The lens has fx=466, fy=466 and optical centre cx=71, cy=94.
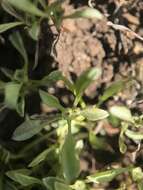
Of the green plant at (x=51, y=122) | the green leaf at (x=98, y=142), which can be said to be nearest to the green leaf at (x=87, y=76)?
the green plant at (x=51, y=122)

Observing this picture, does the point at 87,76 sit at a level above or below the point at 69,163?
above

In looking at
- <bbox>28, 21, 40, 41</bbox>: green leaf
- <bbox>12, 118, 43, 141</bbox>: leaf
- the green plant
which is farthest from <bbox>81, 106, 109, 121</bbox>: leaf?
<bbox>28, 21, 40, 41</bbox>: green leaf

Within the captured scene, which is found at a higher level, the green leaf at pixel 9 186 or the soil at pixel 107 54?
the soil at pixel 107 54

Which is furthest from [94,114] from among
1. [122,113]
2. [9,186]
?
[9,186]

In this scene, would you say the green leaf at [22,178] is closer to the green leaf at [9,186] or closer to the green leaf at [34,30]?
the green leaf at [9,186]

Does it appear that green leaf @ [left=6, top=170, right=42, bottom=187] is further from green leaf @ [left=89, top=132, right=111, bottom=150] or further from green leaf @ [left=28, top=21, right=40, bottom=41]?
green leaf @ [left=28, top=21, right=40, bottom=41]

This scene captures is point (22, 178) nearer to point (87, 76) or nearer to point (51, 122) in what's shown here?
point (51, 122)

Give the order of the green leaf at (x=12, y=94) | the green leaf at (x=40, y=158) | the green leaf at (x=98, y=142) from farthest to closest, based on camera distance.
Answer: the green leaf at (x=98, y=142)
the green leaf at (x=40, y=158)
the green leaf at (x=12, y=94)
